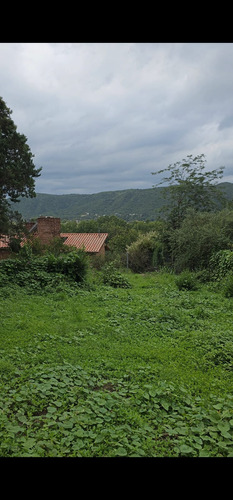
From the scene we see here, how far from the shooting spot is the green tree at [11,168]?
10034 millimetres

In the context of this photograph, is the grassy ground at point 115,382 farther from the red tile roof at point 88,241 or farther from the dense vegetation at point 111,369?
the red tile roof at point 88,241

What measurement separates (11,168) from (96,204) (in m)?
64.1

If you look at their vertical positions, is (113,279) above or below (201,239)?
below

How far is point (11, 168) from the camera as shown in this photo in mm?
10062

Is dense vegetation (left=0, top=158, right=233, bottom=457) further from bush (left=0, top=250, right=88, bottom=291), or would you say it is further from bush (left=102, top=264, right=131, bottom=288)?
bush (left=102, top=264, right=131, bottom=288)

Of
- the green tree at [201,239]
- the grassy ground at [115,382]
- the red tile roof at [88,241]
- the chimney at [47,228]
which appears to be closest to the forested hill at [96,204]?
the red tile roof at [88,241]

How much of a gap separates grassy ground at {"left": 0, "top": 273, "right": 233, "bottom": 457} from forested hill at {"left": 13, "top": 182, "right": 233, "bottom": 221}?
52.0 meters

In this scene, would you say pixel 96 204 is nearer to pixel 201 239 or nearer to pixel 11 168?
pixel 201 239

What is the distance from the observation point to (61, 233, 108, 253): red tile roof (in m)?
22.0

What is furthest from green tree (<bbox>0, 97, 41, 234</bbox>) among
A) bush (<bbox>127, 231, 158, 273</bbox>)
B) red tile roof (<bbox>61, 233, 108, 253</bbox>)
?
red tile roof (<bbox>61, 233, 108, 253</bbox>)

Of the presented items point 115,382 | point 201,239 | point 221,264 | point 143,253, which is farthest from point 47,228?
point 115,382

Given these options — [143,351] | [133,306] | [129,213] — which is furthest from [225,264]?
[129,213]
